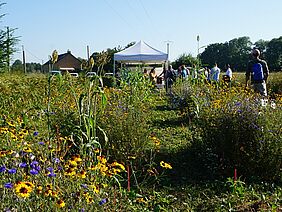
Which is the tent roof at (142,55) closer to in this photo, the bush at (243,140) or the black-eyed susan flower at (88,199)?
the bush at (243,140)

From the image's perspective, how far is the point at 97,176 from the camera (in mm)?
3469

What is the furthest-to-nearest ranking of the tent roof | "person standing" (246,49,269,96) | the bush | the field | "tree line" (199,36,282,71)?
1. "tree line" (199,36,282,71)
2. the tent roof
3. "person standing" (246,49,269,96)
4. the bush
5. the field

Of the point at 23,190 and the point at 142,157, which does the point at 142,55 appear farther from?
the point at 23,190

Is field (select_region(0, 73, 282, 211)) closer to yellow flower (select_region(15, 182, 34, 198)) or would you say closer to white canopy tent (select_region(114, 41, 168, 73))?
yellow flower (select_region(15, 182, 34, 198))

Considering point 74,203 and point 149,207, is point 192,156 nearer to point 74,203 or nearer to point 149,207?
point 149,207

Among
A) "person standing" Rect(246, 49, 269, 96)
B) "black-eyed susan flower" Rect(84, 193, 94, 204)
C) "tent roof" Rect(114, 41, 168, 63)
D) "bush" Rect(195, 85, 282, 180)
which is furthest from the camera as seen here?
"tent roof" Rect(114, 41, 168, 63)

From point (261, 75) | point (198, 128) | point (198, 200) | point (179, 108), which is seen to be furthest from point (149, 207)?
point (179, 108)

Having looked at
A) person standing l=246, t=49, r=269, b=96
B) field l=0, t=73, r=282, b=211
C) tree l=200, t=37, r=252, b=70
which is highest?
tree l=200, t=37, r=252, b=70

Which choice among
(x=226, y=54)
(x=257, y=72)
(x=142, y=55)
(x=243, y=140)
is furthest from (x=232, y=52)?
(x=243, y=140)

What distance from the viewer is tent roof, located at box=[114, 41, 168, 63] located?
1834 centimetres

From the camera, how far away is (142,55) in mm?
18453

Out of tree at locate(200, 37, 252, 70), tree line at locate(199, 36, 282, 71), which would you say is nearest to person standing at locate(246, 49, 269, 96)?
tree line at locate(199, 36, 282, 71)

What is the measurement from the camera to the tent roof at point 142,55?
60.2 ft

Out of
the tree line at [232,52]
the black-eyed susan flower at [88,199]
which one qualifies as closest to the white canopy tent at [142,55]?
the black-eyed susan flower at [88,199]
